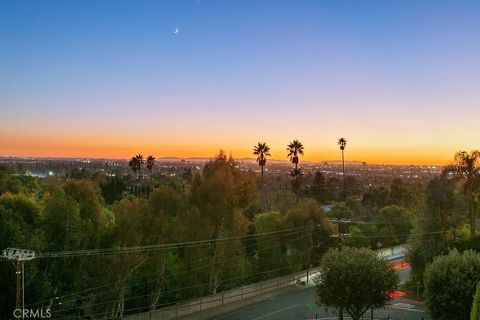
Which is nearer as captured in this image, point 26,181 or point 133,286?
point 133,286

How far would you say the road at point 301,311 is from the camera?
34.9m

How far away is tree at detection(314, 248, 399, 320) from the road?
18.1 feet

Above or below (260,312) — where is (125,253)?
above

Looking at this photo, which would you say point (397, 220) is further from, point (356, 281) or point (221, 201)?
point (356, 281)

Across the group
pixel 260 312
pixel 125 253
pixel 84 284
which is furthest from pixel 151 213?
pixel 260 312

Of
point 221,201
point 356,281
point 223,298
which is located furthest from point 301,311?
point 356,281

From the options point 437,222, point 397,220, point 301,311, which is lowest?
point 301,311

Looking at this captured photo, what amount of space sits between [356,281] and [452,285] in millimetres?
4846

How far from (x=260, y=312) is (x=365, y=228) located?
28.5 metres

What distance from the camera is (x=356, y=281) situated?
89.7ft

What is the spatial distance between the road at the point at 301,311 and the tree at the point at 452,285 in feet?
26.2

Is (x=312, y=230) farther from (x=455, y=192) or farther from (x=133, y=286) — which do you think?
(x=133, y=286)

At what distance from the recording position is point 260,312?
36.7 m

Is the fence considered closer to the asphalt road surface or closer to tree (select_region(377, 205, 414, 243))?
the asphalt road surface
